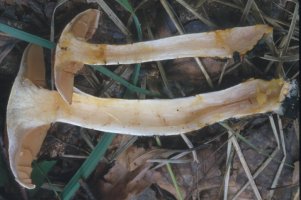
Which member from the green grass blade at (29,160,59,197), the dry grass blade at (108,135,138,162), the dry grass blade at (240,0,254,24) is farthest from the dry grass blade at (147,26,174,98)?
the green grass blade at (29,160,59,197)

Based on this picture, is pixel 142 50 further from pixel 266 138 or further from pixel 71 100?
pixel 266 138

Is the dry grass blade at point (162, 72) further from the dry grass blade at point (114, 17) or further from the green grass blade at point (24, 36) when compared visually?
the green grass blade at point (24, 36)

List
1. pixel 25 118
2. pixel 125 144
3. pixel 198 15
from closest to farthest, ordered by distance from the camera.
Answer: pixel 25 118 < pixel 198 15 < pixel 125 144

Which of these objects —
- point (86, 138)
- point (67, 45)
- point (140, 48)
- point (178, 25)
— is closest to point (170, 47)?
point (140, 48)

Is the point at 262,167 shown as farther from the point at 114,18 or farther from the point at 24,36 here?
the point at 24,36

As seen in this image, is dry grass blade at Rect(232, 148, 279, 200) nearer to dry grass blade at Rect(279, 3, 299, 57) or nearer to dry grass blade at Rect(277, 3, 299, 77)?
dry grass blade at Rect(277, 3, 299, 77)

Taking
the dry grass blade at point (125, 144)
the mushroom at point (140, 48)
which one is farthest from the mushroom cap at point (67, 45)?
the dry grass blade at point (125, 144)
